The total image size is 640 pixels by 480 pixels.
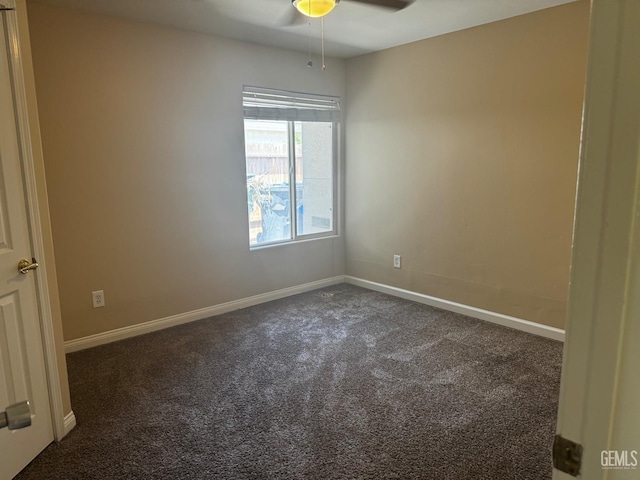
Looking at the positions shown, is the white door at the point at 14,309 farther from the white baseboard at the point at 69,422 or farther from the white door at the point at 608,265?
the white door at the point at 608,265

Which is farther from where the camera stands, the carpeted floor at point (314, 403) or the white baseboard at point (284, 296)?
the white baseboard at point (284, 296)

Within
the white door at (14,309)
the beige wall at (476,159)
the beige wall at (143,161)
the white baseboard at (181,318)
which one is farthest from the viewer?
the white baseboard at (181,318)

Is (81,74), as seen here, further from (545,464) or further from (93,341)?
(545,464)

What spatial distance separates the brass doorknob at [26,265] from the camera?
6.42ft

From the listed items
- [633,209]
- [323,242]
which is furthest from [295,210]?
[633,209]

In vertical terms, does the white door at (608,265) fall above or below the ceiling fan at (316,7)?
below

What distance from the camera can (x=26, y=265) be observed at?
198 centimetres

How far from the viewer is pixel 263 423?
7.66 ft

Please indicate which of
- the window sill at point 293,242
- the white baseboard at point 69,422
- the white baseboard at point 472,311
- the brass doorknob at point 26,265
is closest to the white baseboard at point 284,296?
the white baseboard at point 472,311

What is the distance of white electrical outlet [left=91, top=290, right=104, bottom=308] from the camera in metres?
3.35

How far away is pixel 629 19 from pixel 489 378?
2.65m

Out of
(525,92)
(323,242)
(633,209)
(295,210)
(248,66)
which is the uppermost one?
(248,66)

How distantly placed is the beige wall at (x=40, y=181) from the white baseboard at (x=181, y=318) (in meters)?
1.09

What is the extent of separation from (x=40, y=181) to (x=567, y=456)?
234 cm
